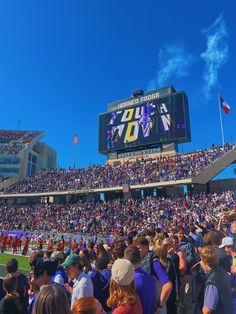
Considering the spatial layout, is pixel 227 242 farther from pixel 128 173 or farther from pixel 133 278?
pixel 128 173

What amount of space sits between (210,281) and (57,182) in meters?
47.5

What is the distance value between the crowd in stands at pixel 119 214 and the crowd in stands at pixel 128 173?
2.78 metres

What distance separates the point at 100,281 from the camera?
4215 millimetres

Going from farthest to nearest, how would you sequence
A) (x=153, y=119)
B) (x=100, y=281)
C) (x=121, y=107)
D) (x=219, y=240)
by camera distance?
(x=121, y=107) < (x=153, y=119) < (x=219, y=240) < (x=100, y=281)

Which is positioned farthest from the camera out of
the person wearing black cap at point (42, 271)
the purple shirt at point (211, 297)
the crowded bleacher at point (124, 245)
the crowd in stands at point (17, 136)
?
the crowd in stands at point (17, 136)

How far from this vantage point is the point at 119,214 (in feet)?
116

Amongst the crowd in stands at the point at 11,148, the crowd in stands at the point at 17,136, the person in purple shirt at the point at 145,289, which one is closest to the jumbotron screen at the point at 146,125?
the crowd in stands at the point at 11,148

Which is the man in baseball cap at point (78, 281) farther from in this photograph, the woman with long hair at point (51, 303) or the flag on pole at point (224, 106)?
the flag on pole at point (224, 106)

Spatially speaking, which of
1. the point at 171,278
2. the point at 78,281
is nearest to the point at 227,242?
the point at 171,278

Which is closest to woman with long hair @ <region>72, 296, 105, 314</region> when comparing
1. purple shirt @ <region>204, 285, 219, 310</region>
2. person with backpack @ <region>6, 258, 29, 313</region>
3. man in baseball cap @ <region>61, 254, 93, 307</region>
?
man in baseball cap @ <region>61, 254, 93, 307</region>

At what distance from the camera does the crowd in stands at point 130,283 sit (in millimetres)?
2435

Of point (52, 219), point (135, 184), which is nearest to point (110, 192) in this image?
point (135, 184)

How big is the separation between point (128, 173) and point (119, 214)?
832 cm

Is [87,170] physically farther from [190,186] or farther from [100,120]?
[190,186]
